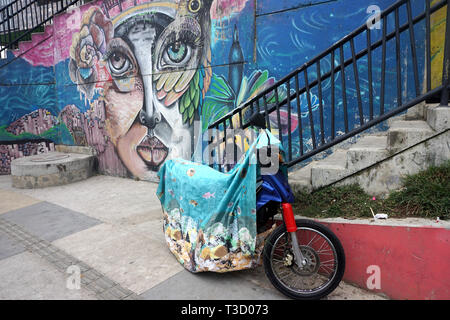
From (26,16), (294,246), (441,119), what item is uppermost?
(26,16)

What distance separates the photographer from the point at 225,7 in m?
5.51

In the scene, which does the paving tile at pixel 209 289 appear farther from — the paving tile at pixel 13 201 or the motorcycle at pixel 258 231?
the paving tile at pixel 13 201

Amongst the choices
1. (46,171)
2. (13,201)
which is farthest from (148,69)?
(13,201)

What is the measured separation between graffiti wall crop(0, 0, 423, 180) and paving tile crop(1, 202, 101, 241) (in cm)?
238

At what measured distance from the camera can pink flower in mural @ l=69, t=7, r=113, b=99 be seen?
7.86 meters

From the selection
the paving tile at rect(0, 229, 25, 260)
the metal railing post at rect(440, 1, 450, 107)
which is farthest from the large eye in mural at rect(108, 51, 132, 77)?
the metal railing post at rect(440, 1, 450, 107)

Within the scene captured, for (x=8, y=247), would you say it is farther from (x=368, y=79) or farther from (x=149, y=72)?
(x=368, y=79)

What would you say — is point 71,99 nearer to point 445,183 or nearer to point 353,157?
point 353,157

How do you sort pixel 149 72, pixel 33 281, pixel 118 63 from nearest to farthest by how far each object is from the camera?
pixel 33 281 → pixel 149 72 → pixel 118 63

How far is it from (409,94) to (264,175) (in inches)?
111

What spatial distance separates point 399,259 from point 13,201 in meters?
6.98

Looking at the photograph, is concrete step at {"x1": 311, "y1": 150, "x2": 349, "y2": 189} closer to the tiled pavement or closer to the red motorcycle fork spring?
the red motorcycle fork spring

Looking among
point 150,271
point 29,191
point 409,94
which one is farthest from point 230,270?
point 29,191

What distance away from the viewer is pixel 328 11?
14.8 feet
